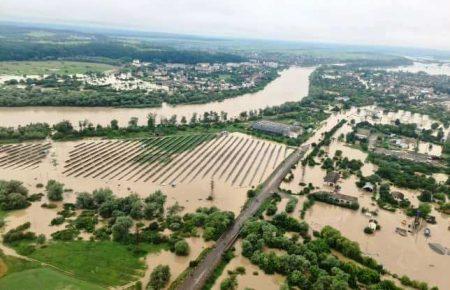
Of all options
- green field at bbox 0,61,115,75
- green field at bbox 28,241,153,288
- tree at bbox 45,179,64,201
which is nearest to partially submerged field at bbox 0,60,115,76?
green field at bbox 0,61,115,75

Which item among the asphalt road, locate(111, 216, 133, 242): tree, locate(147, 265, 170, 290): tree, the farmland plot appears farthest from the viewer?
the farmland plot

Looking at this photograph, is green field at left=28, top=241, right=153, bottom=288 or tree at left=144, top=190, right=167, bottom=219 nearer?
green field at left=28, top=241, right=153, bottom=288

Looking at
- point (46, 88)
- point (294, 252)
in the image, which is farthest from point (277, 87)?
point (294, 252)

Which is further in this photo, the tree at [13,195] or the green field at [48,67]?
the green field at [48,67]

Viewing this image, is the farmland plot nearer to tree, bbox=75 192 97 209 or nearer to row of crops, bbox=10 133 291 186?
row of crops, bbox=10 133 291 186

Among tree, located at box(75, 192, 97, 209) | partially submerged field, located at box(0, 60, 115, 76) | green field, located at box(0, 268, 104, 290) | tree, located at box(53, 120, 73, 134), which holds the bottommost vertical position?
green field, located at box(0, 268, 104, 290)

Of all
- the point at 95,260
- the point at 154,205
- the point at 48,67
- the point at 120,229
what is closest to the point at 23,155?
the point at 154,205

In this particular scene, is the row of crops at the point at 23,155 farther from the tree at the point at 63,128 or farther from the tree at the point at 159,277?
the tree at the point at 159,277

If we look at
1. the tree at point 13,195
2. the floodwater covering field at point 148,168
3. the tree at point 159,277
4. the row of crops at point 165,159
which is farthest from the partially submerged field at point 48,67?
the tree at point 159,277

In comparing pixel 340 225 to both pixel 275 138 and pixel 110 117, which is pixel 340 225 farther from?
pixel 110 117
